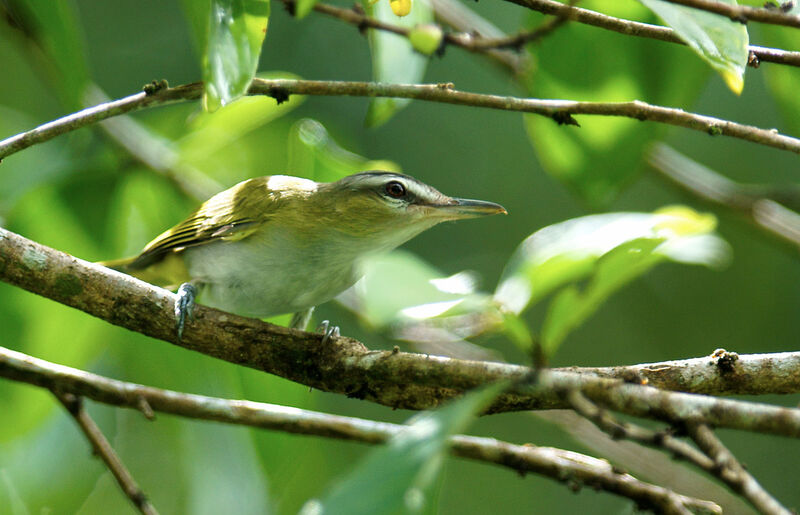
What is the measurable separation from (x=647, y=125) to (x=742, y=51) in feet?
4.04

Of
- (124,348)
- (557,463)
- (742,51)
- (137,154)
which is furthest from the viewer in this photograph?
(137,154)

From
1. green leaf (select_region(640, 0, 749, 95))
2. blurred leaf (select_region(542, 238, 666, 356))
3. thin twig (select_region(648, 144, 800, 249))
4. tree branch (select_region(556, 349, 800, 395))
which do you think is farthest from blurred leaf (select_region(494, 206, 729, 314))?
thin twig (select_region(648, 144, 800, 249))

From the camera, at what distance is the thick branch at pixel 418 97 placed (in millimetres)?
2355

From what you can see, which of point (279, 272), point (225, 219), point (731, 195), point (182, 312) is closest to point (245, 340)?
point (182, 312)

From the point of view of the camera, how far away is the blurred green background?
3.15 metres

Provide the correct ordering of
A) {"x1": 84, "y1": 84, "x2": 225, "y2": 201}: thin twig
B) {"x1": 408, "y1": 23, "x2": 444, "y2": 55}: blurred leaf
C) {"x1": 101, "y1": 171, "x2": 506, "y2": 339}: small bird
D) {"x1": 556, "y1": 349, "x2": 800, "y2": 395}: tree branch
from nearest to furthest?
{"x1": 556, "y1": 349, "x2": 800, "y2": 395}: tree branch < {"x1": 408, "y1": 23, "x2": 444, "y2": 55}: blurred leaf < {"x1": 101, "y1": 171, "x2": 506, "y2": 339}: small bird < {"x1": 84, "y1": 84, "x2": 225, "y2": 201}: thin twig

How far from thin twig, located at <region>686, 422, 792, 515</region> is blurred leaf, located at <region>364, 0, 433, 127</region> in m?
1.48

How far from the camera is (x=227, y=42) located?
208 centimetres

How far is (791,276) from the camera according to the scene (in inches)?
302

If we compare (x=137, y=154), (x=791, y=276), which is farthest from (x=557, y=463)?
(x=791, y=276)

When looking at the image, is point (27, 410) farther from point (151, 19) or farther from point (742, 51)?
point (151, 19)

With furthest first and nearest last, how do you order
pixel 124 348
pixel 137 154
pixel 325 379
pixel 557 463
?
pixel 137 154 → pixel 124 348 → pixel 325 379 → pixel 557 463

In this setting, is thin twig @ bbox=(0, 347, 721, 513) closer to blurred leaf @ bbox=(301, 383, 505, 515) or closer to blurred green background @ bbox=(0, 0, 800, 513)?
blurred green background @ bbox=(0, 0, 800, 513)

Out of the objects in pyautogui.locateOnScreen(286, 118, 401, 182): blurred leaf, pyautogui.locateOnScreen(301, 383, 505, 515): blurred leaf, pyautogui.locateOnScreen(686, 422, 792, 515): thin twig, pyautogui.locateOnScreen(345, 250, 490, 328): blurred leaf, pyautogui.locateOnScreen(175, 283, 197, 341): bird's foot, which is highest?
pyautogui.locateOnScreen(345, 250, 490, 328): blurred leaf
